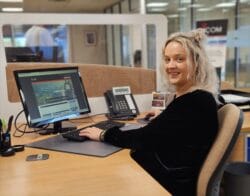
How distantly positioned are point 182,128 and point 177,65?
13.0 inches

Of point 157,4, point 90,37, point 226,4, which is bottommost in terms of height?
point 90,37

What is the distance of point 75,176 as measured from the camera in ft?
3.87

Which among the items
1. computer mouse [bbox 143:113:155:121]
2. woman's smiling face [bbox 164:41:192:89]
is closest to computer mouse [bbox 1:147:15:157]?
woman's smiling face [bbox 164:41:192:89]

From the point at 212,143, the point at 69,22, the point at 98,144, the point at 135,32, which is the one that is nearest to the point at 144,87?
the point at 69,22

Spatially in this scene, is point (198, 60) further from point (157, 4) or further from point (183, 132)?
point (157, 4)

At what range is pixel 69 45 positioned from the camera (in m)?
10.0

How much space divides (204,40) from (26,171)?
0.95 metres

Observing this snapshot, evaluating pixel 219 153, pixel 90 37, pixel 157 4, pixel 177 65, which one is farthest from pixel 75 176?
pixel 90 37

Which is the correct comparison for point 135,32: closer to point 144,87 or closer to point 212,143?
point 144,87

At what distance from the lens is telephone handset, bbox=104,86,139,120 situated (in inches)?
85.6

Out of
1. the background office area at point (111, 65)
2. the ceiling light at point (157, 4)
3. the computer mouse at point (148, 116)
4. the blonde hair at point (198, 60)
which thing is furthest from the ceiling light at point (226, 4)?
the blonde hair at point (198, 60)

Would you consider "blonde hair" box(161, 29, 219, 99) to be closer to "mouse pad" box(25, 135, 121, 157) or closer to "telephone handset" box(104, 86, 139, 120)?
"mouse pad" box(25, 135, 121, 157)

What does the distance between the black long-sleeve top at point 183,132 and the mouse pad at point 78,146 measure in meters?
0.14

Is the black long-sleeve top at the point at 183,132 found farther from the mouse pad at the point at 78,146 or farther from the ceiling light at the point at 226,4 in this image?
the ceiling light at the point at 226,4
